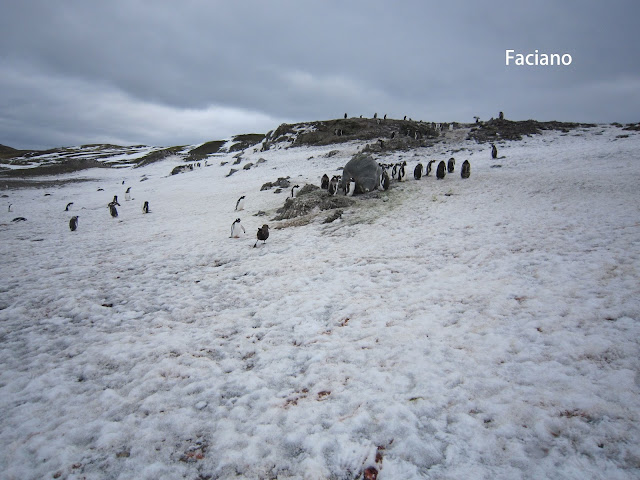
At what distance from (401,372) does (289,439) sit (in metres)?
1.84

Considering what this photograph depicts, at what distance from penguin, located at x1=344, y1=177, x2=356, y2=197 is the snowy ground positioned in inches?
210

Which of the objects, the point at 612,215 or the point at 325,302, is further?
the point at 612,215

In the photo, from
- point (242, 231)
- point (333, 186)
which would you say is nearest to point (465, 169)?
point (333, 186)

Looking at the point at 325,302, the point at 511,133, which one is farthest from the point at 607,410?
the point at 511,133

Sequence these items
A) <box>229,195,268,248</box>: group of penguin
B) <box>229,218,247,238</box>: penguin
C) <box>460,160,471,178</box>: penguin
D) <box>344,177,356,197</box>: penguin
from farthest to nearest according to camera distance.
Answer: <box>460,160,471,178</box>: penguin
<box>344,177,356,197</box>: penguin
<box>229,218,247,238</box>: penguin
<box>229,195,268,248</box>: group of penguin

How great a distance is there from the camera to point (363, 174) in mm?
16531

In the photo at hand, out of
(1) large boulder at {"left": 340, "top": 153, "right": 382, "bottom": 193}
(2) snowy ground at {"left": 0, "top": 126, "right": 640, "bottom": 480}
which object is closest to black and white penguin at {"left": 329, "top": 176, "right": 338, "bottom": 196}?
(1) large boulder at {"left": 340, "top": 153, "right": 382, "bottom": 193}

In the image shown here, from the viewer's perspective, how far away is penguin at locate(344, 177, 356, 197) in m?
16.3

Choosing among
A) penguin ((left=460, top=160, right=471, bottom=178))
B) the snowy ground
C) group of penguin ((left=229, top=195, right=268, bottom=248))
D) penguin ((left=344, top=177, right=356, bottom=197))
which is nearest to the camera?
the snowy ground

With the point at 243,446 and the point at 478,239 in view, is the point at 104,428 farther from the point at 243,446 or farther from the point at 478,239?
the point at 478,239

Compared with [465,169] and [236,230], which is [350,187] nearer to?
[236,230]

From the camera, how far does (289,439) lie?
362 centimetres

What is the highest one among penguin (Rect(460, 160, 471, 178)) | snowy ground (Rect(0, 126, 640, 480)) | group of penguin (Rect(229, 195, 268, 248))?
penguin (Rect(460, 160, 471, 178))

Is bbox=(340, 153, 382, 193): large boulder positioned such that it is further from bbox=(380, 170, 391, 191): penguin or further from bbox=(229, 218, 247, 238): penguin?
bbox=(229, 218, 247, 238): penguin
